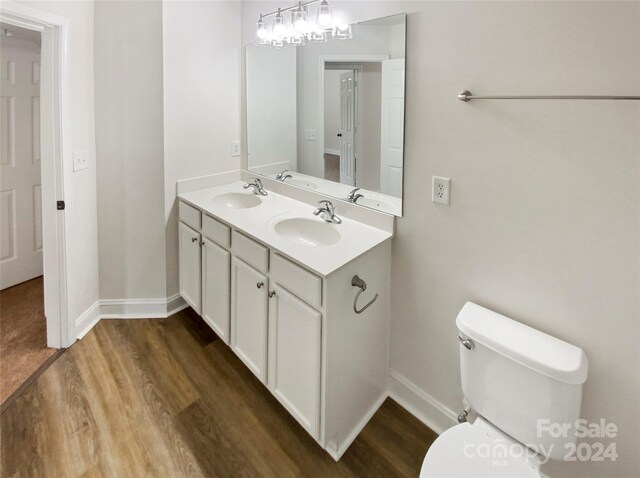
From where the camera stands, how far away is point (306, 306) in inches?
60.5

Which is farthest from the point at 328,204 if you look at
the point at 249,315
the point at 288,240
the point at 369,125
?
the point at 249,315

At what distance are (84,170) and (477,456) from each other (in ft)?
8.21

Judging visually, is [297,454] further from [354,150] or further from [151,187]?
[151,187]

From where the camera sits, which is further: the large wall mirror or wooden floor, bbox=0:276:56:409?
wooden floor, bbox=0:276:56:409

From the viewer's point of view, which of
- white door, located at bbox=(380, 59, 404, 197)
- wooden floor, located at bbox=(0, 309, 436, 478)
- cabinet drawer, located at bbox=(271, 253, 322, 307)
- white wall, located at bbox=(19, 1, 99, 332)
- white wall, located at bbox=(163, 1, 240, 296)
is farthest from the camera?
white wall, located at bbox=(163, 1, 240, 296)

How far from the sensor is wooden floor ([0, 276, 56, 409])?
207 centimetres

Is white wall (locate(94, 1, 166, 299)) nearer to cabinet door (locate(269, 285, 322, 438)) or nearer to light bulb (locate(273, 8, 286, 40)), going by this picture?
light bulb (locate(273, 8, 286, 40))

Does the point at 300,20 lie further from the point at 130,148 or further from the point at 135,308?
the point at 135,308

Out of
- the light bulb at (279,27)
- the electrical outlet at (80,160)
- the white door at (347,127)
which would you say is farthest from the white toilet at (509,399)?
the electrical outlet at (80,160)

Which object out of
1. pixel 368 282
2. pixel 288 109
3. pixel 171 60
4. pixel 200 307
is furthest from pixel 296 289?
pixel 171 60

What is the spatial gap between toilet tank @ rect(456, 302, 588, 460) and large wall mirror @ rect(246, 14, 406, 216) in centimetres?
67

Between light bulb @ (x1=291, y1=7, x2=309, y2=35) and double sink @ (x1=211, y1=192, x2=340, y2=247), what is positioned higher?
light bulb @ (x1=291, y1=7, x2=309, y2=35)

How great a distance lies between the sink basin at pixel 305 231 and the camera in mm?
1981

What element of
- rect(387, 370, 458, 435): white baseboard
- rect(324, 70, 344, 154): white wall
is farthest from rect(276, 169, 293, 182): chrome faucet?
rect(387, 370, 458, 435): white baseboard
